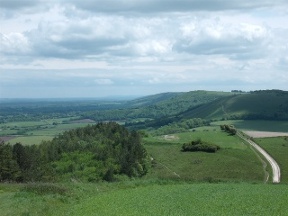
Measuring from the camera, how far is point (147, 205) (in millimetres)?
38688

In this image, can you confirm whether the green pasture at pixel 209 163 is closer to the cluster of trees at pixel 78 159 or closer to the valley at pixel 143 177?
the valley at pixel 143 177

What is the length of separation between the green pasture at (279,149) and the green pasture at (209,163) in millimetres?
4700

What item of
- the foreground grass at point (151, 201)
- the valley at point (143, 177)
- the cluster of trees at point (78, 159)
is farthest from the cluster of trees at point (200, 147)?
the foreground grass at point (151, 201)

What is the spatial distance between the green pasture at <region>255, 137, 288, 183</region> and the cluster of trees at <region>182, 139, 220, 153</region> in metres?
15.1

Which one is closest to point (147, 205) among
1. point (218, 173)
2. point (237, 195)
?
point (237, 195)

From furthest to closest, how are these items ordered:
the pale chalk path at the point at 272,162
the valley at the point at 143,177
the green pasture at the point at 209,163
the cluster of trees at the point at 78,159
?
the green pasture at the point at 209,163 < the pale chalk path at the point at 272,162 < the cluster of trees at the point at 78,159 < the valley at the point at 143,177

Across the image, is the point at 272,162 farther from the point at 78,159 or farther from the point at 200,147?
the point at 78,159

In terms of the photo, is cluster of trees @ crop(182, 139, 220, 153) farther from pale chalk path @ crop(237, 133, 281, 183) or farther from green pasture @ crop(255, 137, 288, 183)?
green pasture @ crop(255, 137, 288, 183)

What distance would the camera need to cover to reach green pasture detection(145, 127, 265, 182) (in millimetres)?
92144

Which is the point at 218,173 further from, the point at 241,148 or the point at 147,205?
the point at 147,205

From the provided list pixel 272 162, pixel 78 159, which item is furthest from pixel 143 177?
pixel 272 162

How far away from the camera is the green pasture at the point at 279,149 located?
312 ft

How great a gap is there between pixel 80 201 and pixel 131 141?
68947 millimetres

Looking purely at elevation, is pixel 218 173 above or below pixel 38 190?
below
